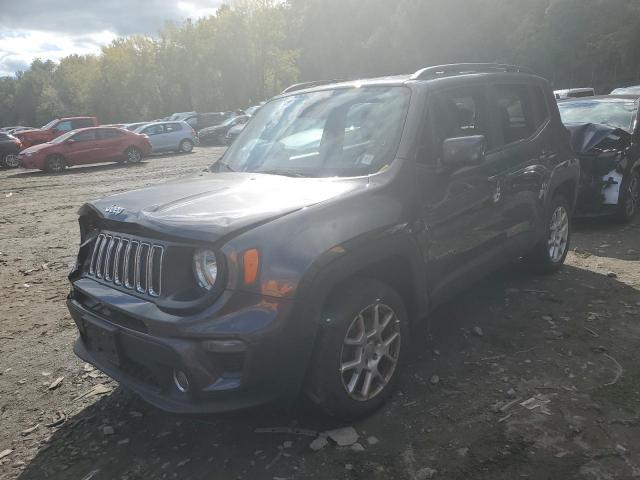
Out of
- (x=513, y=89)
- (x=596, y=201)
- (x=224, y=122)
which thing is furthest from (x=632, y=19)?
(x=513, y=89)

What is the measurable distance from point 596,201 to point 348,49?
60713 mm

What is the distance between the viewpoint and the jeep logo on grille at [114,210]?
306 cm

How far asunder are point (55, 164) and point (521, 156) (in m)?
18.2

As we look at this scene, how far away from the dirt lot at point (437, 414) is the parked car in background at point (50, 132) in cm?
2153

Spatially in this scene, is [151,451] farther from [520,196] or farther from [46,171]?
[46,171]

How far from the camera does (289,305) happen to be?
2545 mm

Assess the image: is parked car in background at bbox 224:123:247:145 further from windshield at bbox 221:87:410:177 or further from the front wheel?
the front wheel

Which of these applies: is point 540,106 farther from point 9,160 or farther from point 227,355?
point 9,160

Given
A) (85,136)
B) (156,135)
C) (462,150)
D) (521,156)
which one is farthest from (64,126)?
(462,150)

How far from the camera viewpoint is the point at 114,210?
310cm

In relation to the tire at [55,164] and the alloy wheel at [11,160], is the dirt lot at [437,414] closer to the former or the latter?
the tire at [55,164]

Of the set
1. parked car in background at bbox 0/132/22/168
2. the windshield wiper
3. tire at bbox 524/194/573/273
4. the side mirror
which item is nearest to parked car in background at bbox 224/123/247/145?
the windshield wiper

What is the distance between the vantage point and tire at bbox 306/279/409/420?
2.76 metres

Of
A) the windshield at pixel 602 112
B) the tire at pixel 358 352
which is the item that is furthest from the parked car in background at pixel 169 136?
the tire at pixel 358 352
